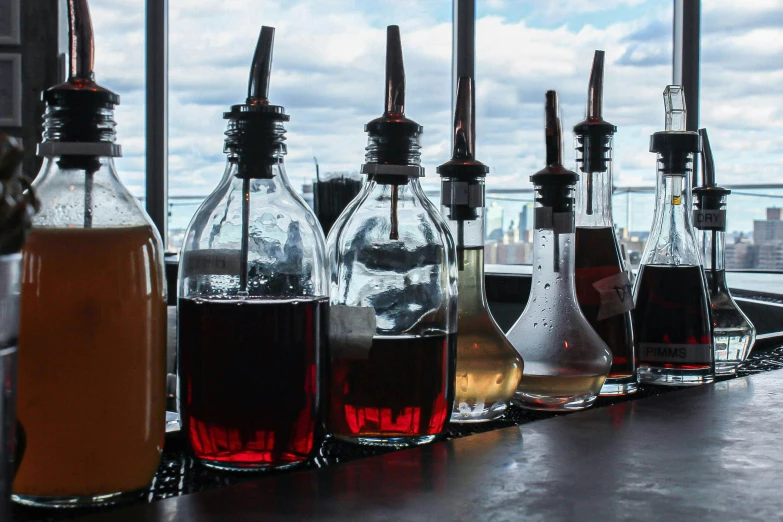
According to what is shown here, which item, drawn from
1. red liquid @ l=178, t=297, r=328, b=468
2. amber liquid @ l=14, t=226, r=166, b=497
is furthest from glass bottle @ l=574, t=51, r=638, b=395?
amber liquid @ l=14, t=226, r=166, b=497

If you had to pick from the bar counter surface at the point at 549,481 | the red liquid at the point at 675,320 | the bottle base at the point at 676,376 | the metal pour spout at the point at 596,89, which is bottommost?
the bar counter surface at the point at 549,481

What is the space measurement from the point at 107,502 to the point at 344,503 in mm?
119

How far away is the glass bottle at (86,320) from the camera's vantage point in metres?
0.41

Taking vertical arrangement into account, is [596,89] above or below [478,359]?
above

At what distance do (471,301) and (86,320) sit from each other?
32 centimetres

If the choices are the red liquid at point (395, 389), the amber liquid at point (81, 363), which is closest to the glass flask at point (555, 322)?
the red liquid at point (395, 389)

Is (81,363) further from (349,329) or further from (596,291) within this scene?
(596,291)

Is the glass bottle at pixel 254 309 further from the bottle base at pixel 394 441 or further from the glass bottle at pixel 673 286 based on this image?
the glass bottle at pixel 673 286

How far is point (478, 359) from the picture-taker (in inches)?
24.8

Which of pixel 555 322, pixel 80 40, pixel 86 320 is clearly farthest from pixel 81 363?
pixel 555 322

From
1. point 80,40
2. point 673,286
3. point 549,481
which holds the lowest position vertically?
point 549,481

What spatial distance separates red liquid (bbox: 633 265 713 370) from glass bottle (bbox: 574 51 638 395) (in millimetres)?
51

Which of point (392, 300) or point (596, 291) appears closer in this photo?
point (392, 300)

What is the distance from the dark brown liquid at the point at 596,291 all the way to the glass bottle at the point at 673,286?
0.18 ft
